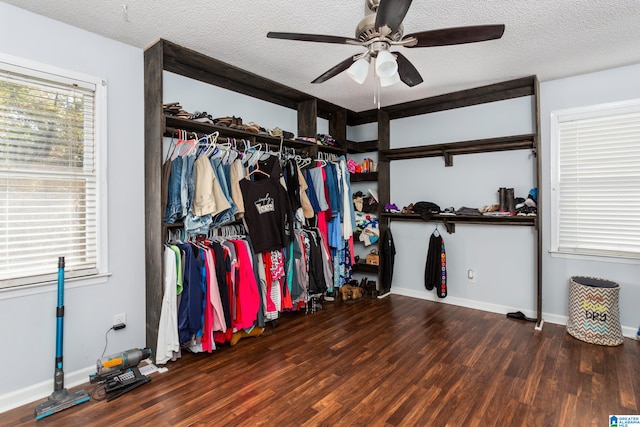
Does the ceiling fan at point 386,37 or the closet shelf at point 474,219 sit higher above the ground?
the ceiling fan at point 386,37

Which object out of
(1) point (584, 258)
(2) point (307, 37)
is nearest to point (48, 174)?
(2) point (307, 37)

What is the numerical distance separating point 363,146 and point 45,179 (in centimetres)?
368

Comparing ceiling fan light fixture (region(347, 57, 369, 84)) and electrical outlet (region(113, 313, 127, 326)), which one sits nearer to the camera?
ceiling fan light fixture (region(347, 57, 369, 84))

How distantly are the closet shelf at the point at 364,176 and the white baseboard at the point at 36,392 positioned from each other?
365 cm

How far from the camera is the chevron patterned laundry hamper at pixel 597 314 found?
3025 millimetres

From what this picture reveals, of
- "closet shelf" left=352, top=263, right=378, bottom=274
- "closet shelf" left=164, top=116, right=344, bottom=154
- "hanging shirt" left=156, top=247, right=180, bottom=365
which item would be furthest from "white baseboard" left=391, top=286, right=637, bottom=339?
"hanging shirt" left=156, top=247, right=180, bottom=365

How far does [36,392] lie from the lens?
226cm

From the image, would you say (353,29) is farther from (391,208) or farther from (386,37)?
(391,208)

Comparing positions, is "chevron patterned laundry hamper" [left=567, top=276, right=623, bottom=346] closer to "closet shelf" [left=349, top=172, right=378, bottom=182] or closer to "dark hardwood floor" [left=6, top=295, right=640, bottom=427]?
"dark hardwood floor" [left=6, top=295, right=640, bottom=427]

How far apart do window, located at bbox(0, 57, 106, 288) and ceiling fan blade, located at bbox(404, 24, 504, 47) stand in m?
2.37

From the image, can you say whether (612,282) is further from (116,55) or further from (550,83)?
(116,55)

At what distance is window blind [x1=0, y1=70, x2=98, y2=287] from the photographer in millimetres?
2197

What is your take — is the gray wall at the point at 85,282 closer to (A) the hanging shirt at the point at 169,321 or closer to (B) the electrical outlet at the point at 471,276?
(A) the hanging shirt at the point at 169,321

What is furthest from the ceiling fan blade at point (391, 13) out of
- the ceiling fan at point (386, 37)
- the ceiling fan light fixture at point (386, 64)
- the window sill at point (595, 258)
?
the window sill at point (595, 258)
